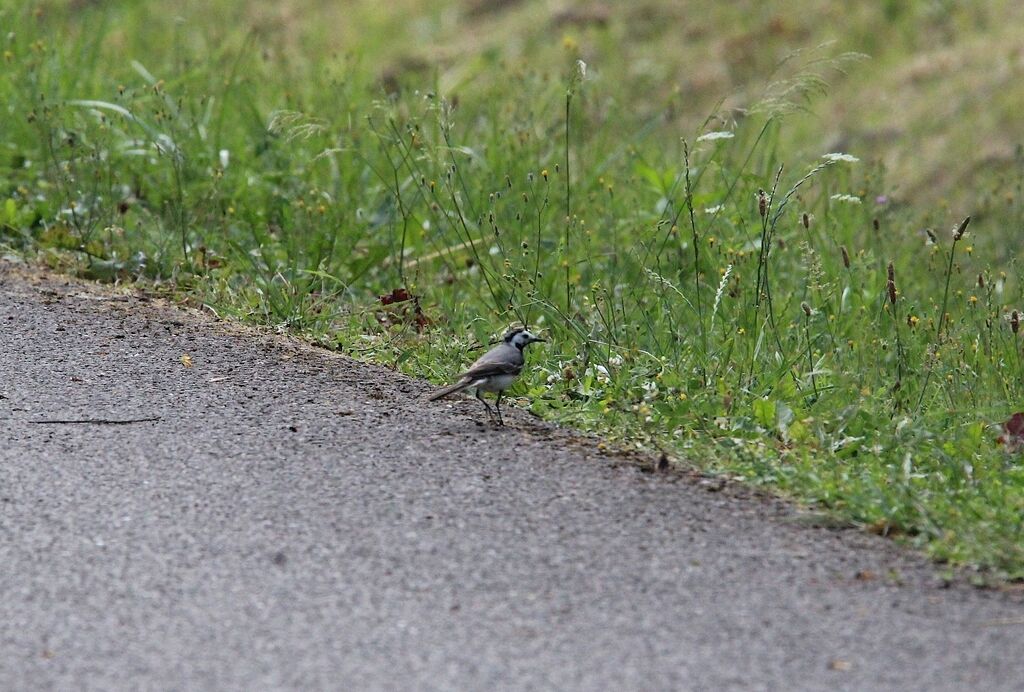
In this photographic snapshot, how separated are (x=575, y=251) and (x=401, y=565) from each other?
3333 mm

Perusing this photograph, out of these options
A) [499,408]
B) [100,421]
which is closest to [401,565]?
[499,408]

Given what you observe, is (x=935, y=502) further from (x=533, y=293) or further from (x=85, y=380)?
(x=85, y=380)

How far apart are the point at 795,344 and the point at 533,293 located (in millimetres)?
1085

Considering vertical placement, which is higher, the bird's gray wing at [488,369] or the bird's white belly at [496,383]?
the bird's gray wing at [488,369]

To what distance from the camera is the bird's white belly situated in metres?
5.06

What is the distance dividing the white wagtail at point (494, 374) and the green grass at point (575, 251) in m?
0.18

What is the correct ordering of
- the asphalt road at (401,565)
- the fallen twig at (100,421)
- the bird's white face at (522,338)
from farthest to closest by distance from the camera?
1. the bird's white face at (522,338)
2. the fallen twig at (100,421)
3. the asphalt road at (401,565)

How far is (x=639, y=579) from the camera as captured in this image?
12.7 ft

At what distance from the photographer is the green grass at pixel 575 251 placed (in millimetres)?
4930

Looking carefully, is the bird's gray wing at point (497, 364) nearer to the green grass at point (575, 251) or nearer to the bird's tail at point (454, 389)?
the bird's tail at point (454, 389)

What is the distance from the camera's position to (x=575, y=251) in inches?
277

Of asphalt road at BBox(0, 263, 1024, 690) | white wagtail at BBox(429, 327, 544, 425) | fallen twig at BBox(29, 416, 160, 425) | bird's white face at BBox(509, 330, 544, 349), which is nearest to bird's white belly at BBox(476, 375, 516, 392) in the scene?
white wagtail at BBox(429, 327, 544, 425)

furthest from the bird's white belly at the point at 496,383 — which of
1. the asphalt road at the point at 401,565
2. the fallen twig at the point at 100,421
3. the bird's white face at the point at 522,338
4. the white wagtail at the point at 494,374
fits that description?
the fallen twig at the point at 100,421

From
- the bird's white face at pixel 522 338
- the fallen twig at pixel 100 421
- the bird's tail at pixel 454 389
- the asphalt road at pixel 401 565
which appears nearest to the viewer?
the asphalt road at pixel 401 565
